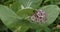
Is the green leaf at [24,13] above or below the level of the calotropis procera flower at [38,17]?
above

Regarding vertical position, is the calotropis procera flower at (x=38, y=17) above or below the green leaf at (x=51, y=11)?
below

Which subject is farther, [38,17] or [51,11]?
[51,11]

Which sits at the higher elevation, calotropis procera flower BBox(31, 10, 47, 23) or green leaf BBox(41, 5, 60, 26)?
green leaf BBox(41, 5, 60, 26)

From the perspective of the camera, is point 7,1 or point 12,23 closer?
point 12,23

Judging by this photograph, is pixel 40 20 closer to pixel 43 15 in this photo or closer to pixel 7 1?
pixel 43 15

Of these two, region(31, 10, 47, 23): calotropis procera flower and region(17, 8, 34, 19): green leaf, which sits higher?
region(17, 8, 34, 19): green leaf

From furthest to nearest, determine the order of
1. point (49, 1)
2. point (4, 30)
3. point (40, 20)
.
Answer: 1. point (49, 1)
2. point (4, 30)
3. point (40, 20)

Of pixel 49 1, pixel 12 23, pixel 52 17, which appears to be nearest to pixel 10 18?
pixel 12 23

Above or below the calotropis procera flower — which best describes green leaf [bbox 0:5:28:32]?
above
